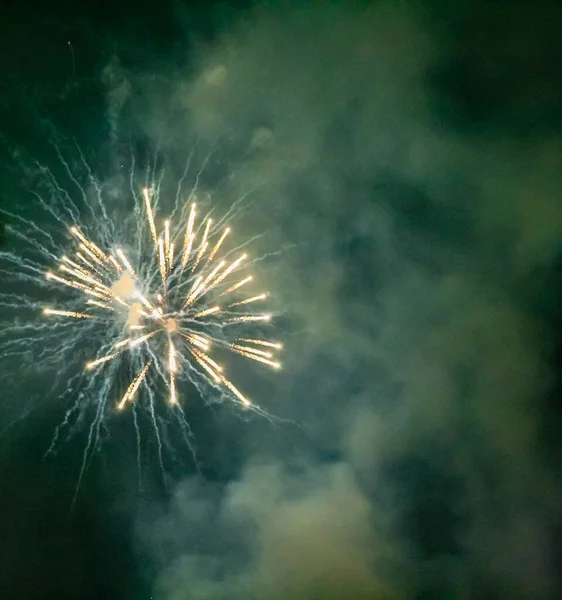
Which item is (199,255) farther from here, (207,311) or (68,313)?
(68,313)

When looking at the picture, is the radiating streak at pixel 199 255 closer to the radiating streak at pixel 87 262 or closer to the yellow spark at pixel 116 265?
the yellow spark at pixel 116 265

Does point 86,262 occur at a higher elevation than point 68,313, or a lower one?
higher

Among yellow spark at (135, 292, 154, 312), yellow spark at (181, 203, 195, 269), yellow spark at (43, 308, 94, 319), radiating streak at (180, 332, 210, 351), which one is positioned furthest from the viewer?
yellow spark at (43, 308, 94, 319)

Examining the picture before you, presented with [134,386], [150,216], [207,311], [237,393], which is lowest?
[134,386]

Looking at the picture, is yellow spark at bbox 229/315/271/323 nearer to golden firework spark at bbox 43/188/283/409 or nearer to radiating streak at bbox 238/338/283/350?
golden firework spark at bbox 43/188/283/409

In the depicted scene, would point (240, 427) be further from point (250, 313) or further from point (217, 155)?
point (217, 155)

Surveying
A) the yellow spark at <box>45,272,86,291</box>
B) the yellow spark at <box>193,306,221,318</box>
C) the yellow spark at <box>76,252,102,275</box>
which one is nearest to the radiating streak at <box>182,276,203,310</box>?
the yellow spark at <box>193,306,221,318</box>

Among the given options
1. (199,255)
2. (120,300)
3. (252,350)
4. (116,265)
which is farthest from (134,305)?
(252,350)

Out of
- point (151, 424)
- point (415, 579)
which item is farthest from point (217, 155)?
point (415, 579)
